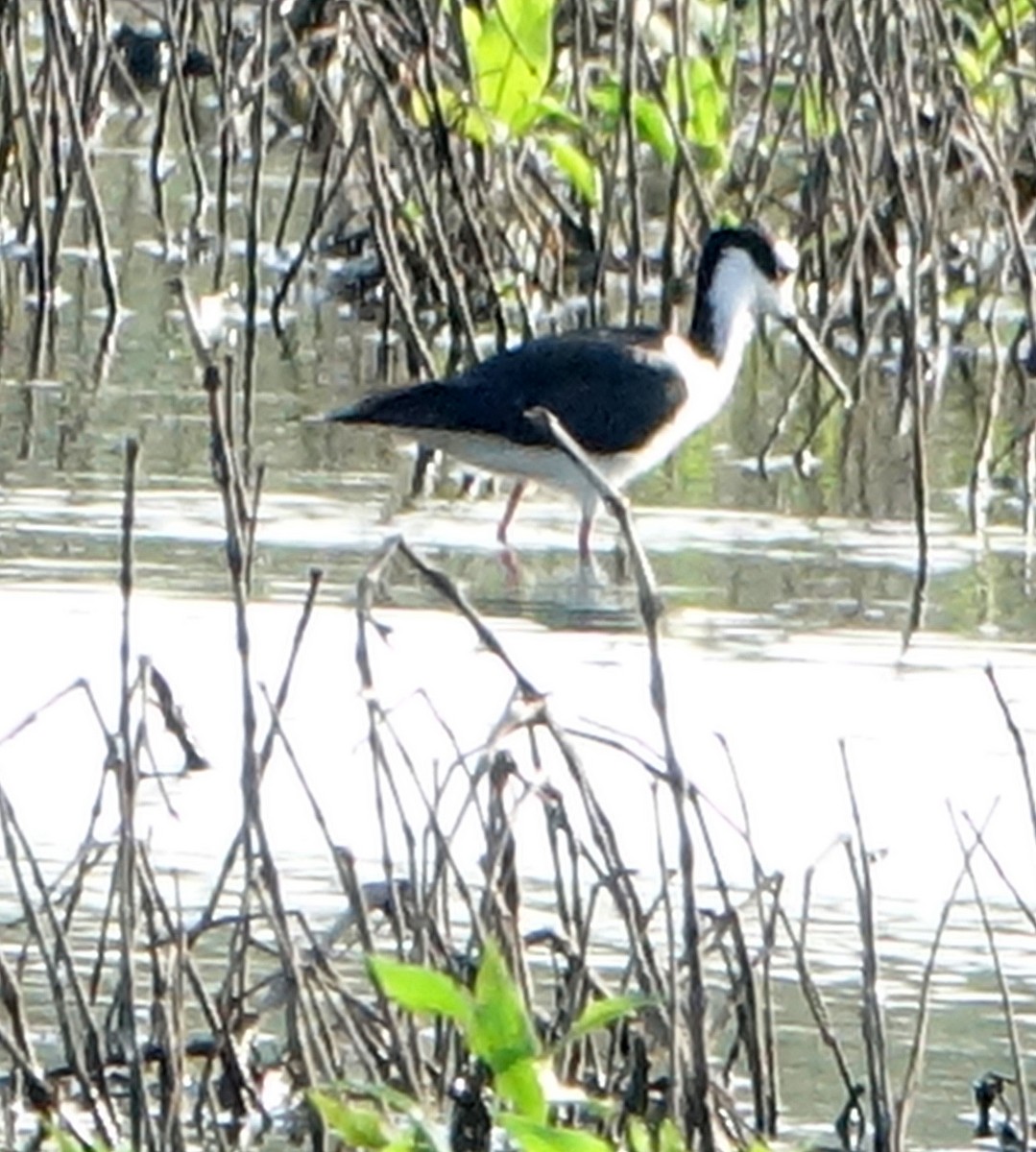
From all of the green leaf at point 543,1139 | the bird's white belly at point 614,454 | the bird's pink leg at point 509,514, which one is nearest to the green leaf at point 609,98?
the bird's white belly at point 614,454

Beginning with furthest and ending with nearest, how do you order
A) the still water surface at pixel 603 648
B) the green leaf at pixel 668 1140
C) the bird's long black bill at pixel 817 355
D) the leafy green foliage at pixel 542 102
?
the leafy green foliage at pixel 542 102
the bird's long black bill at pixel 817 355
the still water surface at pixel 603 648
the green leaf at pixel 668 1140

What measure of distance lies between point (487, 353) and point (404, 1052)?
7209mm

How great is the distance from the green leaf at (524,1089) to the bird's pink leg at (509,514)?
546 centimetres

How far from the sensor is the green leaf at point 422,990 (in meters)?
3.74

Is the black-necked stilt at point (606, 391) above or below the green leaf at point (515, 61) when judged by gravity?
below

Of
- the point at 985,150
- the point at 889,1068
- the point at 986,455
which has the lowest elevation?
the point at 889,1068

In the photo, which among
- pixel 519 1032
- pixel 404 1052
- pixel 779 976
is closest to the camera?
pixel 519 1032

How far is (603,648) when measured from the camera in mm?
8109

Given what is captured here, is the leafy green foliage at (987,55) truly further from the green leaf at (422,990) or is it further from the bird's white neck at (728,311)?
the green leaf at (422,990)

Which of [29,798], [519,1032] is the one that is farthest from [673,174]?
[519,1032]

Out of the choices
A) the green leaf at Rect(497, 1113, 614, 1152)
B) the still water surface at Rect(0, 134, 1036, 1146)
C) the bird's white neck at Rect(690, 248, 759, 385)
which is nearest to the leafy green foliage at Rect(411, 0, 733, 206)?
the bird's white neck at Rect(690, 248, 759, 385)

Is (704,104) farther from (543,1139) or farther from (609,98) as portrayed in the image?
(543,1139)

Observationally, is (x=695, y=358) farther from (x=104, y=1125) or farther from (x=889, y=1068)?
(x=104, y=1125)

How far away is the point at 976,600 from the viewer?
856 centimetres
